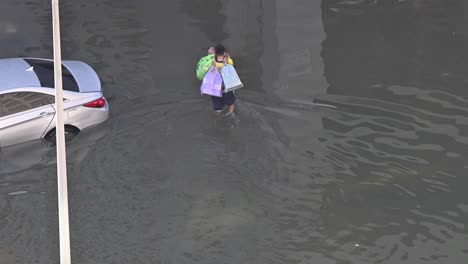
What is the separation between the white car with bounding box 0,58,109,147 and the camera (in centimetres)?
1043

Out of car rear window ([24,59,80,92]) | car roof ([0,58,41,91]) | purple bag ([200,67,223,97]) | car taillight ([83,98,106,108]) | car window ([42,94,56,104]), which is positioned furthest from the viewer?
car taillight ([83,98,106,108])

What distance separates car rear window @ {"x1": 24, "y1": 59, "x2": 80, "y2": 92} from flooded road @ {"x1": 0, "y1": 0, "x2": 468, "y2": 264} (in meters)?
0.96

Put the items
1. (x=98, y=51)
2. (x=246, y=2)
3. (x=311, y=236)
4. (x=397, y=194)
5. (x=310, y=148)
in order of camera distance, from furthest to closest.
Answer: (x=246, y=2), (x=98, y=51), (x=310, y=148), (x=397, y=194), (x=311, y=236)

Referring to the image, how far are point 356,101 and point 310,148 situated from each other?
2061 mm

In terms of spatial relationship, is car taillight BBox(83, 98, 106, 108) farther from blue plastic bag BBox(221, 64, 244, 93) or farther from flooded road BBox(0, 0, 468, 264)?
blue plastic bag BBox(221, 64, 244, 93)

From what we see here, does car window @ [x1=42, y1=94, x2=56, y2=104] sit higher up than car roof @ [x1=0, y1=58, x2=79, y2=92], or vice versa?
car roof @ [x1=0, y1=58, x2=79, y2=92]

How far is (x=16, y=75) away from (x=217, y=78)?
11.9ft

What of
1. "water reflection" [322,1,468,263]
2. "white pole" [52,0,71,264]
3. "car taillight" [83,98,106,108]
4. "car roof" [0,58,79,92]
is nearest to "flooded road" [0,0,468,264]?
"water reflection" [322,1,468,263]

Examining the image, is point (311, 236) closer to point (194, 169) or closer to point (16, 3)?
point (194, 169)

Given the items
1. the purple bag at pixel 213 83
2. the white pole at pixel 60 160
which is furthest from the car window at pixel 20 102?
the white pole at pixel 60 160

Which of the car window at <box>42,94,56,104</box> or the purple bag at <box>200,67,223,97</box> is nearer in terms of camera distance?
the car window at <box>42,94,56,104</box>

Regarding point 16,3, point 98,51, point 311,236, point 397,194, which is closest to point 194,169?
point 311,236

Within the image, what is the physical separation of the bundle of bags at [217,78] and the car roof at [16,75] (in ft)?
9.74

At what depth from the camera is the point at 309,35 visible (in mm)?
15617
